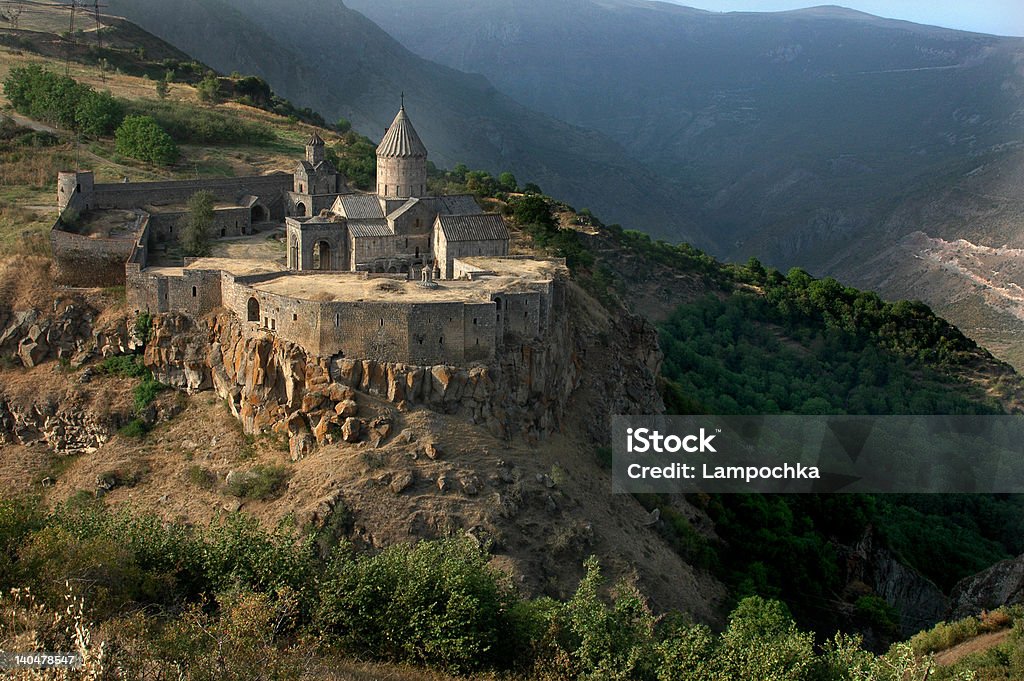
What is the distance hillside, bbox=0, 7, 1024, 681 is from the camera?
16547 millimetres

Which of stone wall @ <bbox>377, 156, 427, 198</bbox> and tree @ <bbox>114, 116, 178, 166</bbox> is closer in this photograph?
stone wall @ <bbox>377, 156, 427, 198</bbox>

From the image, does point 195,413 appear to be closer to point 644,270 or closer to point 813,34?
point 644,270

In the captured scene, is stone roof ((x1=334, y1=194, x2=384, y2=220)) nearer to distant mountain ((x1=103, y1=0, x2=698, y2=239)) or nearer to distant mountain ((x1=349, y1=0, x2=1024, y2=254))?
distant mountain ((x1=103, y1=0, x2=698, y2=239))

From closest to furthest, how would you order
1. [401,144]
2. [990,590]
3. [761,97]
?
[990,590]
[401,144]
[761,97]

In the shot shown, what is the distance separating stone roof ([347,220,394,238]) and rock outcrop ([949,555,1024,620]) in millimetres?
18631

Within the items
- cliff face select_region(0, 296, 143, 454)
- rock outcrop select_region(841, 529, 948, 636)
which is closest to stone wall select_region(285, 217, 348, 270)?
cliff face select_region(0, 296, 143, 454)

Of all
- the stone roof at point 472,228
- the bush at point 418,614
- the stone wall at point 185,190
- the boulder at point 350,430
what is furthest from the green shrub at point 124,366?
the bush at point 418,614

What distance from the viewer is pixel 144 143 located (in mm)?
40375

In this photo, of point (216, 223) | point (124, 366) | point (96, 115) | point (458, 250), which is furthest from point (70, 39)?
point (458, 250)

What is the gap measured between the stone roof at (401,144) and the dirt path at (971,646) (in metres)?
19.7

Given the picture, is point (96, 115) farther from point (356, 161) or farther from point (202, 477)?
point (202, 477)

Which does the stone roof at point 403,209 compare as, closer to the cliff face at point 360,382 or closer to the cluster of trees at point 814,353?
the cliff face at point 360,382

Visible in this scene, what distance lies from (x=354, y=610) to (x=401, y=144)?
1889cm

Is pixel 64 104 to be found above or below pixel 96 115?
above
